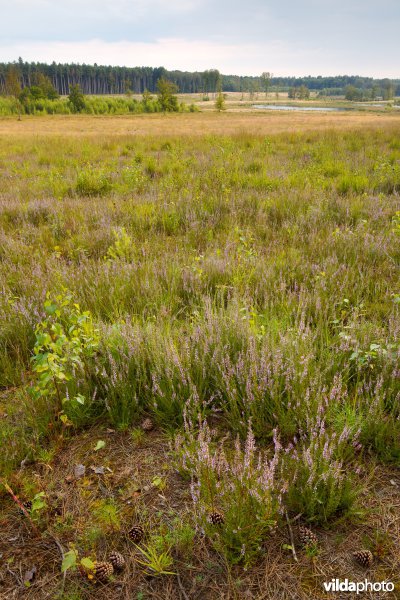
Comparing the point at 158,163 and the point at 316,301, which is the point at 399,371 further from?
the point at 158,163

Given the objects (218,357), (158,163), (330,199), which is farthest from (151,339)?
(158,163)

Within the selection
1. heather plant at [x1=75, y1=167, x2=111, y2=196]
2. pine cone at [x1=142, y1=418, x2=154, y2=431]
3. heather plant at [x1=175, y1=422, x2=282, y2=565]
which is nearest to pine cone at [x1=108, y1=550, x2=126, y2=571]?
heather plant at [x1=175, y1=422, x2=282, y2=565]

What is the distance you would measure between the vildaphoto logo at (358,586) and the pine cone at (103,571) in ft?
3.10

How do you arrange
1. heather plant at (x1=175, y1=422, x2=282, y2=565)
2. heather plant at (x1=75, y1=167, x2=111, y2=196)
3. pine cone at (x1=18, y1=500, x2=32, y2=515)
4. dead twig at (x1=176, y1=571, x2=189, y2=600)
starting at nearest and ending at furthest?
dead twig at (x1=176, y1=571, x2=189, y2=600)
heather plant at (x1=175, y1=422, x2=282, y2=565)
pine cone at (x1=18, y1=500, x2=32, y2=515)
heather plant at (x1=75, y1=167, x2=111, y2=196)

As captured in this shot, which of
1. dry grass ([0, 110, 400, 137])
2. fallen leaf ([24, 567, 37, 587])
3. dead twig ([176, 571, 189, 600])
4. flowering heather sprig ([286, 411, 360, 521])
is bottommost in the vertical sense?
fallen leaf ([24, 567, 37, 587])

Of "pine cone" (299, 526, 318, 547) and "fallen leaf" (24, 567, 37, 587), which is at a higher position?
"pine cone" (299, 526, 318, 547)

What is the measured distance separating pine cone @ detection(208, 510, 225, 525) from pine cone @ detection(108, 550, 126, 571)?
444mm

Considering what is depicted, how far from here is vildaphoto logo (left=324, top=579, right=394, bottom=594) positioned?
5.16 ft

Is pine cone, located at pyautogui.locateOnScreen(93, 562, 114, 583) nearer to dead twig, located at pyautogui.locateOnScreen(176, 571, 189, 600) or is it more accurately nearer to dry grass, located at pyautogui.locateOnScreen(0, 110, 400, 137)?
dead twig, located at pyautogui.locateOnScreen(176, 571, 189, 600)

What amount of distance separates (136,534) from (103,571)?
0.21m

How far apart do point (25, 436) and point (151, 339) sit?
3.45ft

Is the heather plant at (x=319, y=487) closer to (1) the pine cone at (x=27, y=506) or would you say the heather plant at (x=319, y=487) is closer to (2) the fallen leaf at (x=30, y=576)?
(2) the fallen leaf at (x=30, y=576)

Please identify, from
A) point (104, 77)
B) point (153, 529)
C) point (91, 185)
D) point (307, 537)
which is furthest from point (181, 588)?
point (104, 77)

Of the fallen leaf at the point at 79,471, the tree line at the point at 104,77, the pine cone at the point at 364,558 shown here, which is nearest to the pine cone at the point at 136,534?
the fallen leaf at the point at 79,471
